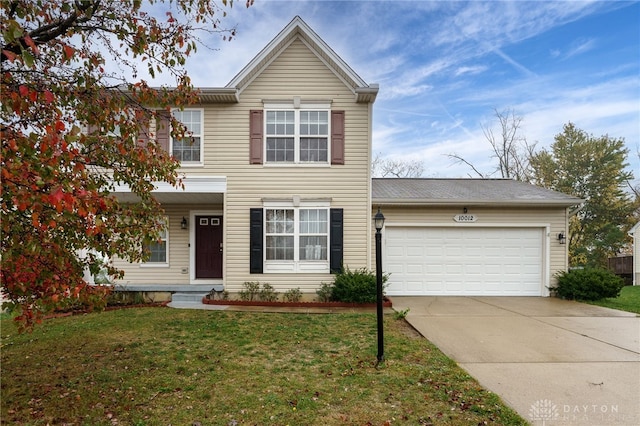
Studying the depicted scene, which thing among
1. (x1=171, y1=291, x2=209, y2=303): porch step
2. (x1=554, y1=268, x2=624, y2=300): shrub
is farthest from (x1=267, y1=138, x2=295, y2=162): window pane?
(x1=554, y1=268, x2=624, y2=300): shrub

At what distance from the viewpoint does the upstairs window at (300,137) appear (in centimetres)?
913

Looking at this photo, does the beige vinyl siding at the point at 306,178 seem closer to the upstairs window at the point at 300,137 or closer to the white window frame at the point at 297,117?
the white window frame at the point at 297,117

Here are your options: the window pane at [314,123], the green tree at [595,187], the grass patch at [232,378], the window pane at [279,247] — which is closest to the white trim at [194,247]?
the window pane at [279,247]

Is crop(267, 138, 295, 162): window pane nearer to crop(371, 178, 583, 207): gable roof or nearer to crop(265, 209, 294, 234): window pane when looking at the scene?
crop(265, 209, 294, 234): window pane

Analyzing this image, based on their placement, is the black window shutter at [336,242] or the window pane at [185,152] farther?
the window pane at [185,152]

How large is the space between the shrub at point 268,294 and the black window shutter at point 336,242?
1.72m

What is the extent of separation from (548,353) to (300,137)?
23.6ft

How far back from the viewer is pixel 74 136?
220 centimetres

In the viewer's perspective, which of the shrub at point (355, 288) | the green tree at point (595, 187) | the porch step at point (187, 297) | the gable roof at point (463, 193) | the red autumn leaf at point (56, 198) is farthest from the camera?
the green tree at point (595, 187)

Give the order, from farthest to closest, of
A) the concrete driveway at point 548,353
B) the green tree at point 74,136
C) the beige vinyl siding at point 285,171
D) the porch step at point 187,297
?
the beige vinyl siding at point 285,171 → the porch step at point 187,297 → the concrete driveway at point 548,353 → the green tree at point 74,136

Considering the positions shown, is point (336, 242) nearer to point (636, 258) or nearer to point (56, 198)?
point (56, 198)

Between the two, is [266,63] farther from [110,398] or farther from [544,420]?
[544,420]

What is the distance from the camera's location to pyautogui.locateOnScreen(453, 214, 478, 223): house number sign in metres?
10.0

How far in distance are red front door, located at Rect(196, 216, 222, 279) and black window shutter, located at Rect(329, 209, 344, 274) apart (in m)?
3.61
